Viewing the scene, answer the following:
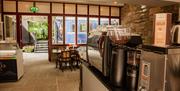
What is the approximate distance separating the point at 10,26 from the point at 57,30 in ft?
7.32

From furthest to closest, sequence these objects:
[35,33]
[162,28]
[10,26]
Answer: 1. [35,33]
2. [10,26]
3. [162,28]

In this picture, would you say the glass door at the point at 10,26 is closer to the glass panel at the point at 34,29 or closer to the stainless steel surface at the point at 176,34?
the glass panel at the point at 34,29

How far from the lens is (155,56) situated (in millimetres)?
1050

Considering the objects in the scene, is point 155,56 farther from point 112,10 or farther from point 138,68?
point 112,10

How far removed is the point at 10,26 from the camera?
25.9ft

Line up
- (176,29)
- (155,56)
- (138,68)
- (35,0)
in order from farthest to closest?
(35,0), (176,29), (138,68), (155,56)

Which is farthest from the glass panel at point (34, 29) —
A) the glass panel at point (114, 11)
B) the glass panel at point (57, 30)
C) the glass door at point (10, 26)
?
the glass panel at point (114, 11)

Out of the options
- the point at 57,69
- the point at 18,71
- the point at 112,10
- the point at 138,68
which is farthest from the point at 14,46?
the point at 112,10

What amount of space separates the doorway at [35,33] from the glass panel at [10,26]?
4.59 meters

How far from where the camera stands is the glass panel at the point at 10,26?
7590 millimetres

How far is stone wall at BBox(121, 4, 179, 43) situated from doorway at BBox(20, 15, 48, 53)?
7032 millimetres

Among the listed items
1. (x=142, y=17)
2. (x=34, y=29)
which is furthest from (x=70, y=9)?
(x=34, y=29)

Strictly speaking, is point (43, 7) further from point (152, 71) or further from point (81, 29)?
point (152, 71)

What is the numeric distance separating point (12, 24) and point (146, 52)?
8.22 metres
